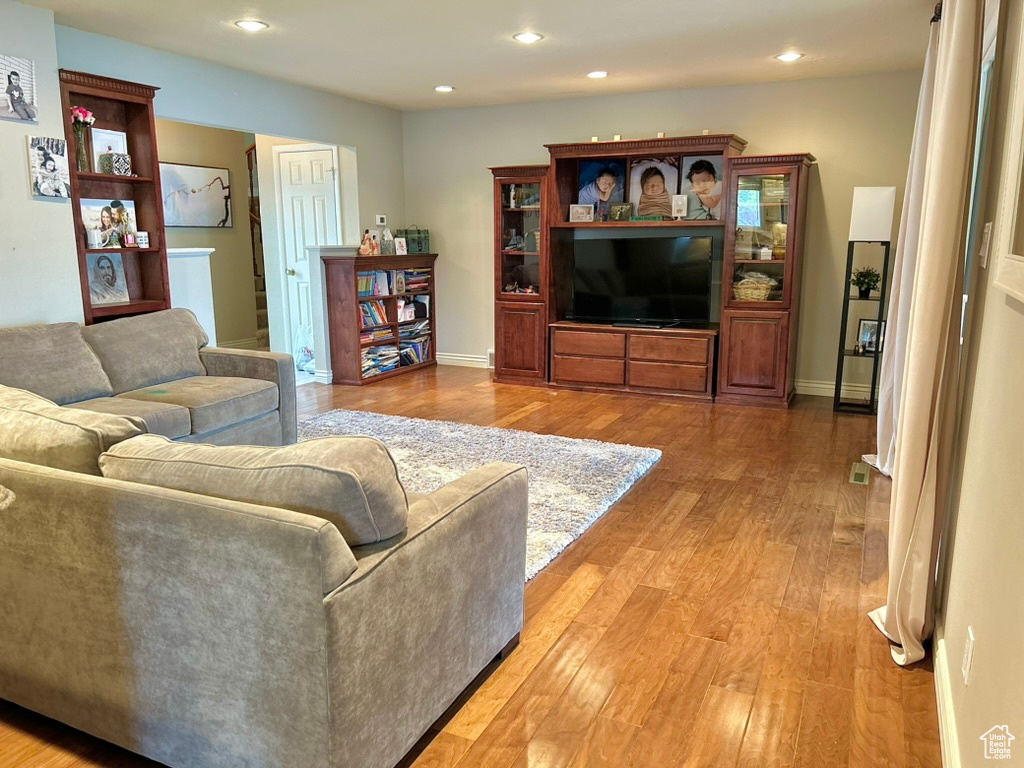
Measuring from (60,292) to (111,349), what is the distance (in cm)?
49

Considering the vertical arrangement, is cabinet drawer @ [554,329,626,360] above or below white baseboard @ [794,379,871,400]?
above

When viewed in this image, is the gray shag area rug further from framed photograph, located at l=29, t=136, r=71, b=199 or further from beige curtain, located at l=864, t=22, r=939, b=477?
framed photograph, located at l=29, t=136, r=71, b=199

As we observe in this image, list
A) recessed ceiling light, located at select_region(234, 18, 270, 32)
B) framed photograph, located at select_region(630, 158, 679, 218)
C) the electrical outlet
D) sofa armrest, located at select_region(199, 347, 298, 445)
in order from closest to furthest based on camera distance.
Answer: the electrical outlet → recessed ceiling light, located at select_region(234, 18, 270, 32) → sofa armrest, located at select_region(199, 347, 298, 445) → framed photograph, located at select_region(630, 158, 679, 218)

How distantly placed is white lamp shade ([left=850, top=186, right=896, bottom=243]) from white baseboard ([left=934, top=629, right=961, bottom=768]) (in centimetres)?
343

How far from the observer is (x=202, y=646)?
1646mm

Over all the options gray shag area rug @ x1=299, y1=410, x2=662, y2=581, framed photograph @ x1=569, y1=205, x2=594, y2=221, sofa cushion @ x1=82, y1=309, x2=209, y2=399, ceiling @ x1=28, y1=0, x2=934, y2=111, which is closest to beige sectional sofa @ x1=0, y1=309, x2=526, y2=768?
gray shag area rug @ x1=299, y1=410, x2=662, y2=581

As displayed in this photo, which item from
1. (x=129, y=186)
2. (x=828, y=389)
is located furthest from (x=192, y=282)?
(x=828, y=389)

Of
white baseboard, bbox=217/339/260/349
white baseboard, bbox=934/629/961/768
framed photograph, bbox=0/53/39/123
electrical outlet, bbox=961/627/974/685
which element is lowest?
white baseboard, bbox=934/629/961/768

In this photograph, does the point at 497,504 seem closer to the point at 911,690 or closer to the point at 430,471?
the point at 911,690

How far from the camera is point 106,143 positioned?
440cm

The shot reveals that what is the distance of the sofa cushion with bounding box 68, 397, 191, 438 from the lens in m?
3.48

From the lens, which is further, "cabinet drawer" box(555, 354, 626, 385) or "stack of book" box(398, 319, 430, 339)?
"stack of book" box(398, 319, 430, 339)

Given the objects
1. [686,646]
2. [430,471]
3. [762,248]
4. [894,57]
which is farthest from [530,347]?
[686,646]

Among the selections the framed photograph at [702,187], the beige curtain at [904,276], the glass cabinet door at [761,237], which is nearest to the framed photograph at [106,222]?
the framed photograph at [702,187]
